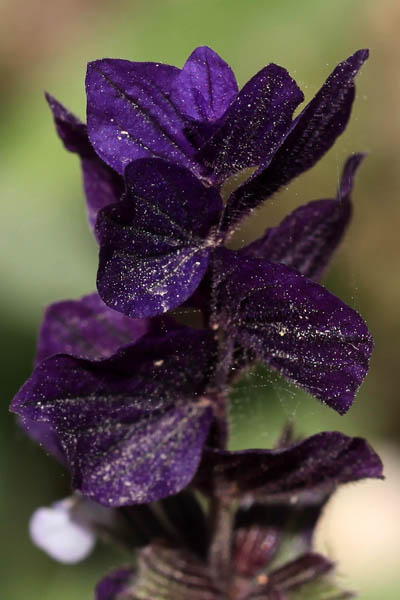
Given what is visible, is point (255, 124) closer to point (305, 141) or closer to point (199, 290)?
point (305, 141)

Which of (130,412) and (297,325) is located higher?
(297,325)

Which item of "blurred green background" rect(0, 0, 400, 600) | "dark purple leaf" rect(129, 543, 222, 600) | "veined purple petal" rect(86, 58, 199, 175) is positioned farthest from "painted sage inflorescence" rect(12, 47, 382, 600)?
"blurred green background" rect(0, 0, 400, 600)

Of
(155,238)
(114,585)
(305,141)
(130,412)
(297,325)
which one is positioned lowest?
(114,585)

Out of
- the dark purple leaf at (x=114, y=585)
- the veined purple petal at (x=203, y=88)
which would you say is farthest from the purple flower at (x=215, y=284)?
the dark purple leaf at (x=114, y=585)

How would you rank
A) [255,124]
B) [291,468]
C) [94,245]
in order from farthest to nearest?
[94,245] → [291,468] → [255,124]

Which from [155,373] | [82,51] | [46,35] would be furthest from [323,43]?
[155,373]

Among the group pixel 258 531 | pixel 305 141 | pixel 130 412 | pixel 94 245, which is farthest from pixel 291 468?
pixel 94 245

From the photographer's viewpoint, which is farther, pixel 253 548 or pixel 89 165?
pixel 253 548
